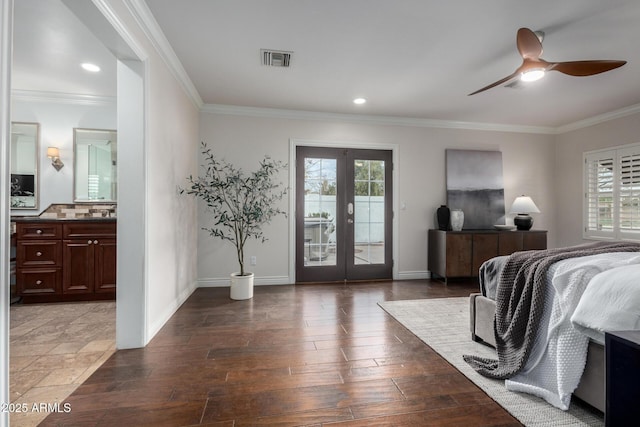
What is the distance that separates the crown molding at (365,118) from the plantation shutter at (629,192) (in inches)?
46.6

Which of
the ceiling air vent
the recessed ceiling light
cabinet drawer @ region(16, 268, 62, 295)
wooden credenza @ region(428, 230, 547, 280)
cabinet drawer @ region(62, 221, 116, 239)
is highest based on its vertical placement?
the recessed ceiling light

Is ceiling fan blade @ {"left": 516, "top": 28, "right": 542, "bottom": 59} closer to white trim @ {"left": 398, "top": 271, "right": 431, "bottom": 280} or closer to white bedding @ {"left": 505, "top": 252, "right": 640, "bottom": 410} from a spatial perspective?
white bedding @ {"left": 505, "top": 252, "right": 640, "bottom": 410}

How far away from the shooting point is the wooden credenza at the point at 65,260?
339 cm

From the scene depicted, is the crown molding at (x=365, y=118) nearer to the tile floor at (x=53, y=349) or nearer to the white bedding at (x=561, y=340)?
the tile floor at (x=53, y=349)

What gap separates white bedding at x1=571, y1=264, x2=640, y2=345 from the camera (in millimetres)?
1365

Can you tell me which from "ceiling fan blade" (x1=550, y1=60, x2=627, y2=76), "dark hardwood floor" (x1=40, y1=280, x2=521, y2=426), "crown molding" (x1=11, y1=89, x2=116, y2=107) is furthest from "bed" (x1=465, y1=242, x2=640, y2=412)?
"crown molding" (x1=11, y1=89, x2=116, y2=107)

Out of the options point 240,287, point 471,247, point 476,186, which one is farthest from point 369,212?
point 240,287

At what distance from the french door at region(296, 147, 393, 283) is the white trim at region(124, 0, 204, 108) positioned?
1.70m

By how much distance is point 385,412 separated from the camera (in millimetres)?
1607

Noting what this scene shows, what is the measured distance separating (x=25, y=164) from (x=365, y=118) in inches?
177

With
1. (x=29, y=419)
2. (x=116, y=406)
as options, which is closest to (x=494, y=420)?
(x=116, y=406)

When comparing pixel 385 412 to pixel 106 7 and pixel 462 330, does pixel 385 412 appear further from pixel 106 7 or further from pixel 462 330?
pixel 106 7

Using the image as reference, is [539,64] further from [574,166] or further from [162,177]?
[574,166]

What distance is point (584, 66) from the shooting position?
2322 millimetres
